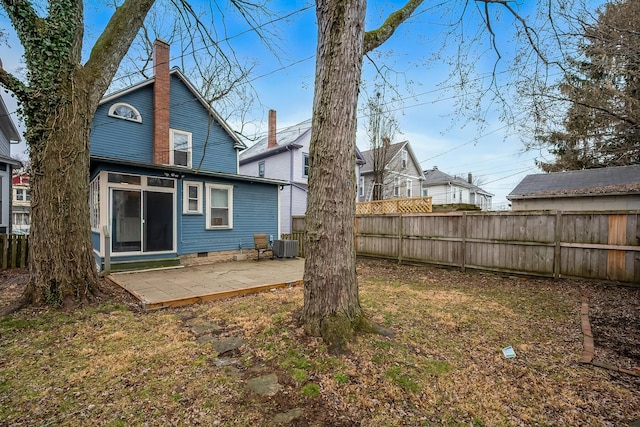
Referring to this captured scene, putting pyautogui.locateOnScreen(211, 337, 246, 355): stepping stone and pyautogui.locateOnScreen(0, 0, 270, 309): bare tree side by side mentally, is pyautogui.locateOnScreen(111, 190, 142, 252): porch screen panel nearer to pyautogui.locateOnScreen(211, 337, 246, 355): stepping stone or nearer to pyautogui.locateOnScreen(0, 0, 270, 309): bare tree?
pyautogui.locateOnScreen(0, 0, 270, 309): bare tree

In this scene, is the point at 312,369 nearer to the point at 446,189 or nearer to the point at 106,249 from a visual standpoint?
the point at 106,249

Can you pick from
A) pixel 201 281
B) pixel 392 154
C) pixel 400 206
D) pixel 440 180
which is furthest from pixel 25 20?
pixel 440 180

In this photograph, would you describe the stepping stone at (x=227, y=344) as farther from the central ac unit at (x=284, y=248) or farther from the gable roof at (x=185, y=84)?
the gable roof at (x=185, y=84)

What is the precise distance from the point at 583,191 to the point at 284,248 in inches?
460

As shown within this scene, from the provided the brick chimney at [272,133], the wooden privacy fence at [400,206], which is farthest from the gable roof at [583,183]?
the brick chimney at [272,133]

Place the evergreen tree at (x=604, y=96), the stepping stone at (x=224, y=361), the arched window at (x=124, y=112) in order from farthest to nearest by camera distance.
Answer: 1. the arched window at (x=124, y=112)
2. the evergreen tree at (x=604, y=96)
3. the stepping stone at (x=224, y=361)

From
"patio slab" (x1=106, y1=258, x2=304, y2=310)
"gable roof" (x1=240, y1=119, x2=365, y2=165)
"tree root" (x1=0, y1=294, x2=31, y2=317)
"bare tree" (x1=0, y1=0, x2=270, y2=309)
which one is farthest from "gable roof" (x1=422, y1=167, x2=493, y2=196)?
"tree root" (x1=0, y1=294, x2=31, y2=317)

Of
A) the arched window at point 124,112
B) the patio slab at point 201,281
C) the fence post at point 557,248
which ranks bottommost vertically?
the patio slab at point 201,281

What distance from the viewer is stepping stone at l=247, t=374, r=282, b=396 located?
248cm

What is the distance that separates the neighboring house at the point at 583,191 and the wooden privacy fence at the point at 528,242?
206 inches

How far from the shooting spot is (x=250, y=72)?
7895mm

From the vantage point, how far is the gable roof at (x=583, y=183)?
1112 centimetres

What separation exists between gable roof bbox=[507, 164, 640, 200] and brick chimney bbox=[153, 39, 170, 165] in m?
14.8

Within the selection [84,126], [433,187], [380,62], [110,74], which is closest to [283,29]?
[380,62]
